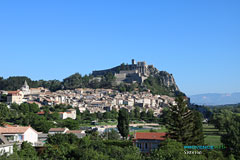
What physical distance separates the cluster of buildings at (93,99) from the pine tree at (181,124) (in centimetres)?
6482

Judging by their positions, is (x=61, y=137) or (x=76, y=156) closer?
(x=76, y=156)

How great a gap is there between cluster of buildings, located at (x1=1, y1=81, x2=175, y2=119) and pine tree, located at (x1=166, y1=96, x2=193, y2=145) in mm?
64818

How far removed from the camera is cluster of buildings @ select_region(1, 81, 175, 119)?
9631 cm

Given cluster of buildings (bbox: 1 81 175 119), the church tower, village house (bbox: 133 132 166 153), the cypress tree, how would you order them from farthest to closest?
the church tower, cluster of buildings (bbox: 1 81 175 119), village house (bbox: 133 132 166 153), the cypress tree

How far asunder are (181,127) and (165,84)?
373 feet

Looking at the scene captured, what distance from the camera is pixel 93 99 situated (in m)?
112

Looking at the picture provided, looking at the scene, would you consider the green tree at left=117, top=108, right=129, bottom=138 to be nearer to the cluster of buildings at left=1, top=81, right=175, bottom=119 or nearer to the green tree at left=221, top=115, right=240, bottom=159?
the green tree at left=221, top=115, right=240, bottom=159

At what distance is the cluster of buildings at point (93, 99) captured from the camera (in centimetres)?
9631

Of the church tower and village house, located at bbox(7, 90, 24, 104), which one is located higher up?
the church tower

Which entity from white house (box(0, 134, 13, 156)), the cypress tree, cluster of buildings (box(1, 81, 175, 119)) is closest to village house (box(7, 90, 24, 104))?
cluster of buildings (box(1, 81, 175, 119))

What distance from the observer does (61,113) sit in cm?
8006

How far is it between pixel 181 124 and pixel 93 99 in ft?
272

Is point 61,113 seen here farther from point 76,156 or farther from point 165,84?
point 165,84

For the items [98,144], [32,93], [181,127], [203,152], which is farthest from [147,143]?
[32,93]
